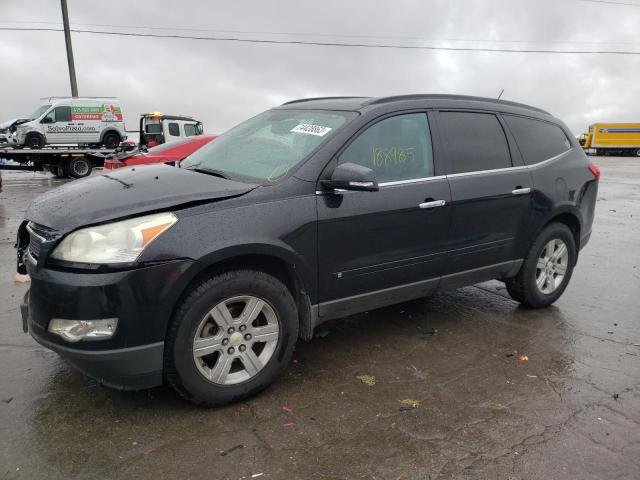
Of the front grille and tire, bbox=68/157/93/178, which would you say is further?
tire, bbox=68/157/93/178

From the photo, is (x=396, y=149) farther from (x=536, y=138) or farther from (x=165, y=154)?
(x=165, y=154)

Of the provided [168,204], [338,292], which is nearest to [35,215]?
[168,204]

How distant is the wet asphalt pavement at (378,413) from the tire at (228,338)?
16cm

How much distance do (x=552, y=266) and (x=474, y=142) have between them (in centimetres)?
151

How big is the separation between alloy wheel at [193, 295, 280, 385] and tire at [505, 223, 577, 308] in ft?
8.27

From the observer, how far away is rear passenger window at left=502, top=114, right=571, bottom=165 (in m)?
4.55

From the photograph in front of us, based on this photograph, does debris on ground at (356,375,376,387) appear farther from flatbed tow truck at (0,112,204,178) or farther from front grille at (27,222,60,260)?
flatbed tow truck at (0,112,204,178)

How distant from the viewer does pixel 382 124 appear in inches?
145

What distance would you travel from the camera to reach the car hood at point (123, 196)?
9.11 feet

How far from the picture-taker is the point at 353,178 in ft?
10.3

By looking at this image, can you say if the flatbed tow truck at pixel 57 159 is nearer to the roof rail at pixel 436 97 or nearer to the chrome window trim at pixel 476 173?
the roof rail at pixel 436 97

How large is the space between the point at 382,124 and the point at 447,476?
2.26 meters

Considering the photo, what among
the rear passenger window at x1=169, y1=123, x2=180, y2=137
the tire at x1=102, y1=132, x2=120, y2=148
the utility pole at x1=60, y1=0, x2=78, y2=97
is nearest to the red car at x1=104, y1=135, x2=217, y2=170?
the rear passenger window at x1=169, y1=123, x2=180, y2=137

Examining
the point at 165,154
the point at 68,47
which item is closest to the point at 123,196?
the point at 165,154
